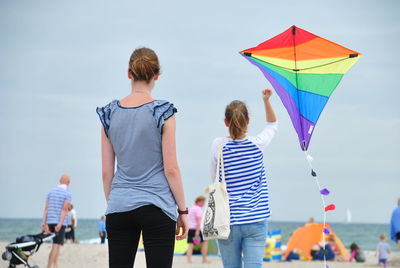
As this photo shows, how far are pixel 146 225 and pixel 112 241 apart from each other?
0.70ft

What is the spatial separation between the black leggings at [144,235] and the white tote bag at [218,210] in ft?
3.94

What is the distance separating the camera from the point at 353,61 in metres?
6.49

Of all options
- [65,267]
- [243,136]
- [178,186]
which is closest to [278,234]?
[65,267]

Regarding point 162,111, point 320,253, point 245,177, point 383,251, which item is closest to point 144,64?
point 162,111

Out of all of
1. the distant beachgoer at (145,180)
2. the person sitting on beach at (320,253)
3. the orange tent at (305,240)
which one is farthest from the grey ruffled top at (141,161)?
the orange tent at (305,240)

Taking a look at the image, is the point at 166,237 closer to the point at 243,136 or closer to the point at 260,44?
the point at 243,136

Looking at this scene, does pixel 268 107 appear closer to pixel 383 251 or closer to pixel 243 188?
pixel 243 188

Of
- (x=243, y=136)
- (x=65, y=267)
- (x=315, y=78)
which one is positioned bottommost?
(x=65, y=267)

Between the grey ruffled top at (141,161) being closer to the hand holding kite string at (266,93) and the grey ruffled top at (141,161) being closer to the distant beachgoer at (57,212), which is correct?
the hand holding kite string at (266,93)

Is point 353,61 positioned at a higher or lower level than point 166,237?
higher

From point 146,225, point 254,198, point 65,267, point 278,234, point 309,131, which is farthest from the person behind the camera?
point 278,234

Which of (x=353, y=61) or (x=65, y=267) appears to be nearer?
(x=353, y=61)

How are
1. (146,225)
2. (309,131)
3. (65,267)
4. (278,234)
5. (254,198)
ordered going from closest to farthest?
1. (146,225)
2. (254,198)
3. (309,131)
4. (65,267)
5. (278,234)

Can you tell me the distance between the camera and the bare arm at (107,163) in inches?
140
